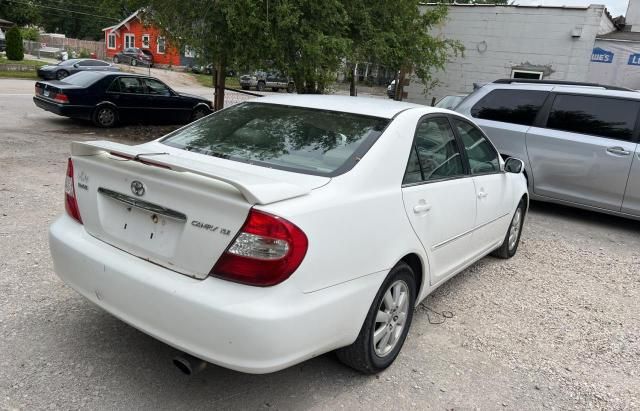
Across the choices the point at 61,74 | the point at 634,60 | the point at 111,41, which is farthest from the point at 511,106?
the point at 111,41

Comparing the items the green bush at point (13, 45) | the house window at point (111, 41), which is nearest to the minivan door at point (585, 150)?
the green bush at point (13, 45)

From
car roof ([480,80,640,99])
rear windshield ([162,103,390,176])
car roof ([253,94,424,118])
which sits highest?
car roof ([480,80,640,99])

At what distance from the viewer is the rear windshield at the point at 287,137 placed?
2.97 meters

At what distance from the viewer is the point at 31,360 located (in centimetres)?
294

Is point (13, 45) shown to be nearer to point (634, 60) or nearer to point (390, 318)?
point (634, 60)

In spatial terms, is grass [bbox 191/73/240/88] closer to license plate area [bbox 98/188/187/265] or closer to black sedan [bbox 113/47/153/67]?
black sedan [bbox 113/47/153/67]

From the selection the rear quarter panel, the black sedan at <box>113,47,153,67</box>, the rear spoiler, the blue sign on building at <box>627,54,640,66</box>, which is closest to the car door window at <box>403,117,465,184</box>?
the rear quarter panel

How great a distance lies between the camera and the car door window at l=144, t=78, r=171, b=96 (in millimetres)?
13133

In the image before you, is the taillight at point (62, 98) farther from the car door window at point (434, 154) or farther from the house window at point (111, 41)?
the house window at point (111, 41)

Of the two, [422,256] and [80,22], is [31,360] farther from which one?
[80,22]

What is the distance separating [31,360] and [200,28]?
7725mm

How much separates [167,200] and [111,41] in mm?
64863

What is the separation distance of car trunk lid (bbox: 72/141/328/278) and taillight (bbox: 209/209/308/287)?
54 mm

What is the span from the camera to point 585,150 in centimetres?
693
